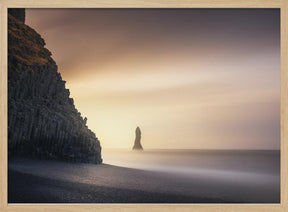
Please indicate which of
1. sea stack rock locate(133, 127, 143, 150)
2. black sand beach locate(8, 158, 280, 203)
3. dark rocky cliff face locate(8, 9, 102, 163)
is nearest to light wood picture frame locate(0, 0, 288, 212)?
black sand beach locate(8, 158, 280, 203)

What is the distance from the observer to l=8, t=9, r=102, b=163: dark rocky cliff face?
348 centimetres

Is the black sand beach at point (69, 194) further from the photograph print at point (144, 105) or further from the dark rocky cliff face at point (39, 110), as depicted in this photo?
the dark rocky cliff face at point (39, 110)

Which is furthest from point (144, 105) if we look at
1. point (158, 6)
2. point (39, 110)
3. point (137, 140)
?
point (39, 110)

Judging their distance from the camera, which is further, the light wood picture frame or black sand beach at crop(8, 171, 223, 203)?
black sand beach at crop(8, 171, 223, 203)

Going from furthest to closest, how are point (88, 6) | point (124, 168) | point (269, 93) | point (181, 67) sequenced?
1. point (124, 168)
2. point (181, 67)
3. point (269, 93)
4. point (88, 6)

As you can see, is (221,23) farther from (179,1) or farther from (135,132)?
(135,132)

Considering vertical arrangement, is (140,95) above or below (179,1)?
below

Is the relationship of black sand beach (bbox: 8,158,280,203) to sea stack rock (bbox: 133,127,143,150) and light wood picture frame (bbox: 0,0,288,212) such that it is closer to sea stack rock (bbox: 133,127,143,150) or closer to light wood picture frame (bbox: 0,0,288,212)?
light wood picture frame (bbox: 0,0,288,212)

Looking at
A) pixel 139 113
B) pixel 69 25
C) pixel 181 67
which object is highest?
pixel 69 25

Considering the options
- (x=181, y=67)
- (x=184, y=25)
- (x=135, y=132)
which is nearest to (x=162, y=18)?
(x=184, y=25)

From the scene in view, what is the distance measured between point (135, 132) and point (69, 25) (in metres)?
1.47

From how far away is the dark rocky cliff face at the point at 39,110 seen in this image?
3479 millimetres

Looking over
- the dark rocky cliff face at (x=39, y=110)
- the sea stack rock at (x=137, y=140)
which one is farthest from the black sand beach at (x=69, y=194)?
the sea stack rock at (x=137, y=140)

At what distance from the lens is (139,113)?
12.5 feet
